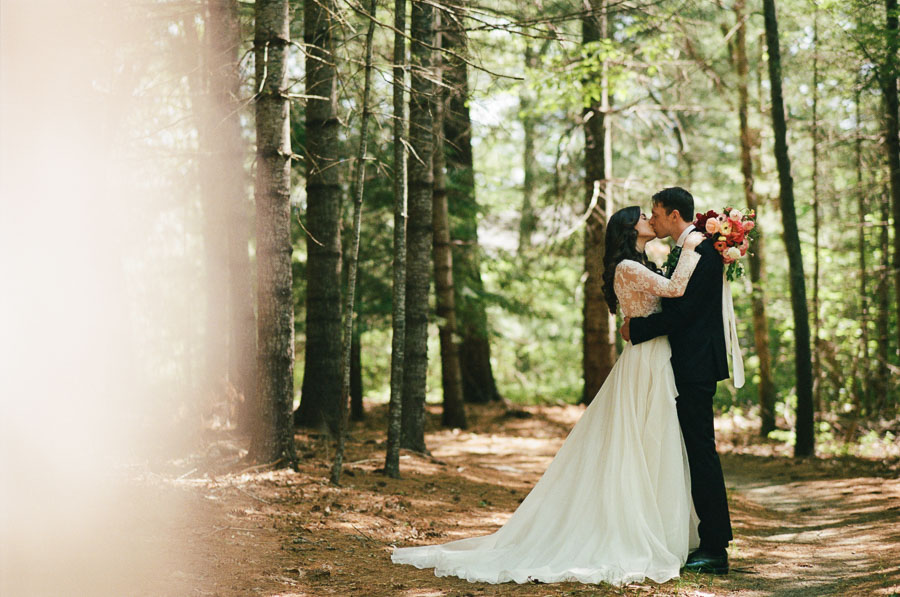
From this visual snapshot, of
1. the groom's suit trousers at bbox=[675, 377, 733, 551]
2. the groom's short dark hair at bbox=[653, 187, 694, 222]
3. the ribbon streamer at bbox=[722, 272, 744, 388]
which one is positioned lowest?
the groom's suit trousers at bbox=[675, 377, 733, 551]

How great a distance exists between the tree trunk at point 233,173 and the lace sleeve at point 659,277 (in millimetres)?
4743

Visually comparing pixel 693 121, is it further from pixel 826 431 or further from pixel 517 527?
pixel 517 527

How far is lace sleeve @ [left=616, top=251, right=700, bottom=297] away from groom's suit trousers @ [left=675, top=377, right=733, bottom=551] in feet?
2.42

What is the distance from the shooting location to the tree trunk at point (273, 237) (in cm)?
698

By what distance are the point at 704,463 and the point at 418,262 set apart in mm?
5019

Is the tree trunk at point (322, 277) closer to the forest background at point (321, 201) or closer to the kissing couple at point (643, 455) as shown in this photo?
the forest background at point (321, 201)

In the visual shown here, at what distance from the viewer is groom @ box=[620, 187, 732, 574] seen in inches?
204

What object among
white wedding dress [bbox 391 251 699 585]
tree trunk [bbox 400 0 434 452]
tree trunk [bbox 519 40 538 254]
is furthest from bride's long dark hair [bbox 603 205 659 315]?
tree trunk [bbox 519 40 538 254]

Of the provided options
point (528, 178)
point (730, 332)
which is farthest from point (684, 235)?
point (528, 178)

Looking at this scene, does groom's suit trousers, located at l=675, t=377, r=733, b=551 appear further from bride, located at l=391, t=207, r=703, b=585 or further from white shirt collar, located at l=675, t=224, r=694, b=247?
white shirt collar, located at l=675, t=224, r=694, b=247

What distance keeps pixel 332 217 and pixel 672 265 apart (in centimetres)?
606

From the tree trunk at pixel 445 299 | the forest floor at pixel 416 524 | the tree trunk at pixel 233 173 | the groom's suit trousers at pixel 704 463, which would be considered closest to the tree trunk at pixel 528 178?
the tree trunk at pixel 445 299

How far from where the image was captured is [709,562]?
5.09m

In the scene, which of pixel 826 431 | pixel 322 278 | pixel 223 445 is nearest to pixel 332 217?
pixel 322 278
